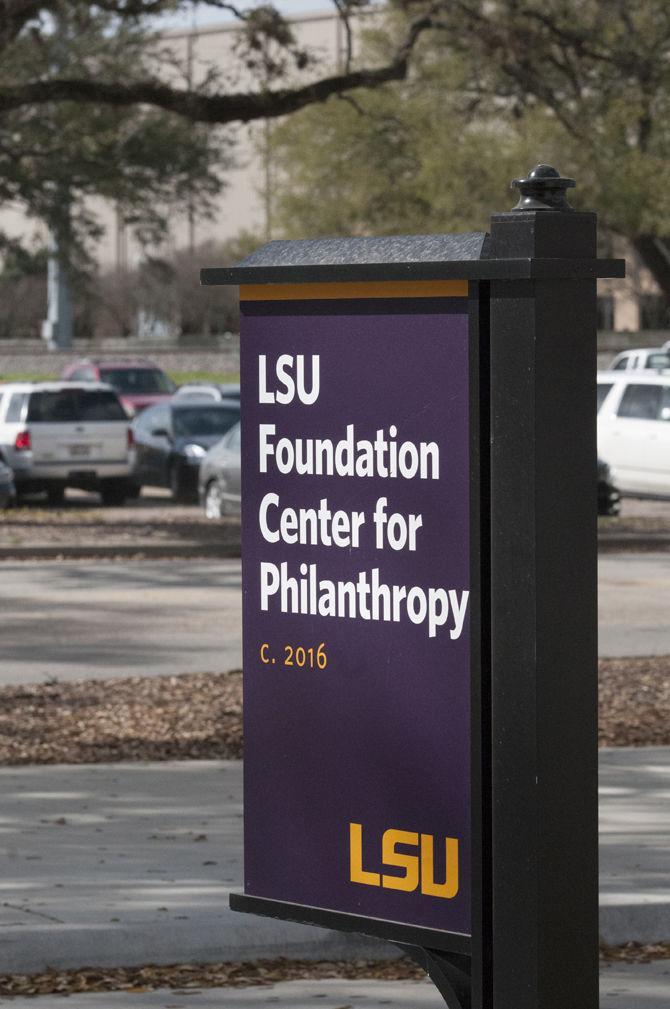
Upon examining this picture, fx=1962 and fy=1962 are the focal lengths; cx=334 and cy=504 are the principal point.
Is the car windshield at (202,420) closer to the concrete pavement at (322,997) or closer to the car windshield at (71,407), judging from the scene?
the car windshield at (71,407)

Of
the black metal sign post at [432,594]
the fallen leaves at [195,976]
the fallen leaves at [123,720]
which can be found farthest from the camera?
the fallen leaves at [123,720]

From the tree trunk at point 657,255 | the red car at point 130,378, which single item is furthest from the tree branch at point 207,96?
the tree trunk at point 657,255

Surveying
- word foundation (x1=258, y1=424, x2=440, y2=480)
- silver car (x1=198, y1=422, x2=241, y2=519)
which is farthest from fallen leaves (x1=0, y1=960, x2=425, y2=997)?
silver car (x1=198, y1=422, x2=241, y2=519)

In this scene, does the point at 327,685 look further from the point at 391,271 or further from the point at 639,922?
the point at 639,922

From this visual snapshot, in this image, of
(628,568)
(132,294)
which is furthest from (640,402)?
(132,294)

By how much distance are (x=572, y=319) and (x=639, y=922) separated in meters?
3.31

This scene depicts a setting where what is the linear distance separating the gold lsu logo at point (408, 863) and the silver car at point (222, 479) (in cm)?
1997

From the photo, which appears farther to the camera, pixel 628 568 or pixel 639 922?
pixel 628 568

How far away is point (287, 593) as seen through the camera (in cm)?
439

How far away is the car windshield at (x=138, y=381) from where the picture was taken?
44.4 meters

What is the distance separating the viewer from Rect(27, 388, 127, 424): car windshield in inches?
1129

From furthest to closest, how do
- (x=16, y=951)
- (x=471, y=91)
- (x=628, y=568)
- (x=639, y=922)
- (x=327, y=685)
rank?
(x=471, y=91), (x=628, y=568), (x=639, y=922), (x=16, y=951), (x=327, y=685)

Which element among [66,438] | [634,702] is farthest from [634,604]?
[66,438]

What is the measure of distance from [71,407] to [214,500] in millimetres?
4196
